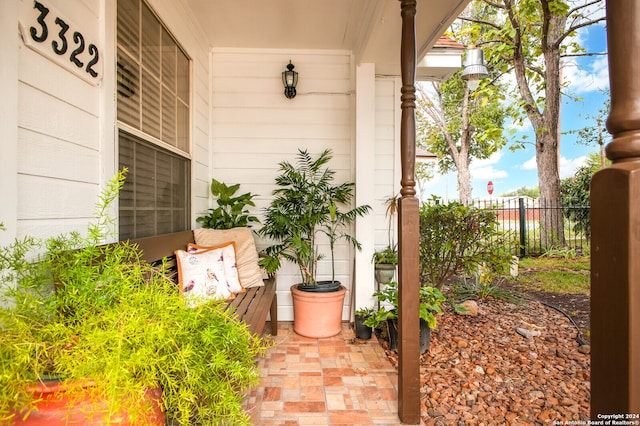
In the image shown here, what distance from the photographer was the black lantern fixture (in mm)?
3119

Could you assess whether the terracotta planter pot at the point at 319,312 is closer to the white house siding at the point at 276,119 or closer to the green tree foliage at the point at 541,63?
the white house siding at the point at 276,119

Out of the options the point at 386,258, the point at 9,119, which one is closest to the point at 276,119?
the point at 386,258

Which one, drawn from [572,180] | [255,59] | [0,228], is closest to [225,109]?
[255,59]

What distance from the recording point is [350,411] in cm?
177

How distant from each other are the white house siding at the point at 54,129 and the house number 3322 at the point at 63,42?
0.03m

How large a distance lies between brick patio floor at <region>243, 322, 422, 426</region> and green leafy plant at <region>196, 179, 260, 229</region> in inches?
43.2

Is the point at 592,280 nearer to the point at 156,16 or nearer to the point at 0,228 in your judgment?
the point at 0,228

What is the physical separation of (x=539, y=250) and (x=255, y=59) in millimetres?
5866

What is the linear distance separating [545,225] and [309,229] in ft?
17.3

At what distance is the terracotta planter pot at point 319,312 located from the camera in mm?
2734

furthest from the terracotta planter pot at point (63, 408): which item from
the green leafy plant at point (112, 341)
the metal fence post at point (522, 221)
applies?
the metal fence post at point (522, 221)

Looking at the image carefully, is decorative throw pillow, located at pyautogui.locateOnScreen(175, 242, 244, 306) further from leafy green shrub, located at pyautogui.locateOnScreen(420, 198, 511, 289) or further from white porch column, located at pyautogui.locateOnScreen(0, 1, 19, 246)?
leafy green shrub, located at pyautogui.locateOnScreen(420, 198, 511, 289)

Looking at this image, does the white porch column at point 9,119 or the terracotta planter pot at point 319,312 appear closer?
the white porch column at point 9,119

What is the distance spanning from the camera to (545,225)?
6051mm
